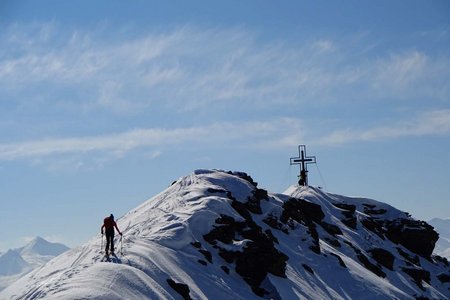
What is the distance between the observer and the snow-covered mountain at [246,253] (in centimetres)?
3559

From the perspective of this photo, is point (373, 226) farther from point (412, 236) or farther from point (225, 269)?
point (225, 269)

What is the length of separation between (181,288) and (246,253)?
11036 millimetres

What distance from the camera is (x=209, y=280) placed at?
135 feet

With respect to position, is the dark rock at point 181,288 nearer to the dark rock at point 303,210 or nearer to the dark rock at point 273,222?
the dark rock at point 273,222

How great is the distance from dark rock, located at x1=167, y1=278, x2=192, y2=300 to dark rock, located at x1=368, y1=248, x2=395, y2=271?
34780 mm

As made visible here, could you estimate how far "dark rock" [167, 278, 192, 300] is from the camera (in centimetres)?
3591

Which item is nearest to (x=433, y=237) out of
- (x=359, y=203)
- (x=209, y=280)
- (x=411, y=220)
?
(x=411, y=220)

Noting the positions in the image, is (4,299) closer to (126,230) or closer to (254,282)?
(126,230)

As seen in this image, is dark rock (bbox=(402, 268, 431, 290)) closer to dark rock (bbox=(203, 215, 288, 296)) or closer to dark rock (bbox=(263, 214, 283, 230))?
dark rock (bbox=(263, 214, 283, 230))

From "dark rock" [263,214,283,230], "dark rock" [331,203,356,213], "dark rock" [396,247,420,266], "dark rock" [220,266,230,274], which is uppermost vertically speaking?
"dark rock" [331,203,356,213]

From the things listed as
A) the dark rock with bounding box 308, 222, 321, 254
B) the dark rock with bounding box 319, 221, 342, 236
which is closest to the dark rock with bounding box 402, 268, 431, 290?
the dark rock with bounding box 319, 221, 342, 236

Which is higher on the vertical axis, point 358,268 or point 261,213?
point 261,213

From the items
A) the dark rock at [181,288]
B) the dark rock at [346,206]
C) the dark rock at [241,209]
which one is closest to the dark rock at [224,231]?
the dark rock at [241,209]

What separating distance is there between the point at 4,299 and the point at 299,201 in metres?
38.8
